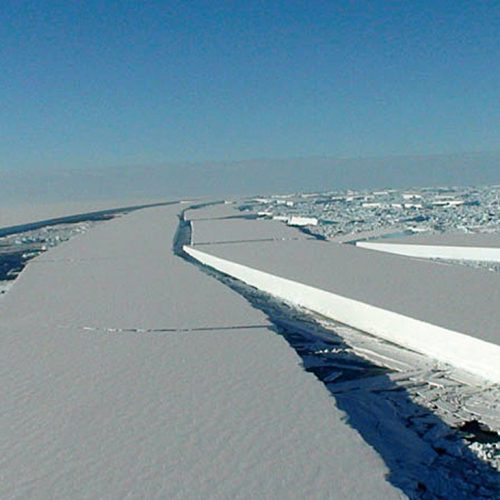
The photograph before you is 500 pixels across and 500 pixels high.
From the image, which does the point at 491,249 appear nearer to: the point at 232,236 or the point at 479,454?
the point at 232,236

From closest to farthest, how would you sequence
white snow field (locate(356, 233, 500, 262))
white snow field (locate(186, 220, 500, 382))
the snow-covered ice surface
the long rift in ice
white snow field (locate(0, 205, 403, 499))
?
white snow field (locate(0, 205, 403, 499)) < the long rift in ice < white snow field (locate(186, 220, 500, 382)) < white snow field (locate(356, 233, 500, 262)) < the snow-covered ice surface

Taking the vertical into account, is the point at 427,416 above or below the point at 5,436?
below

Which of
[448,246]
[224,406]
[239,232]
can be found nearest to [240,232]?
[239,232]

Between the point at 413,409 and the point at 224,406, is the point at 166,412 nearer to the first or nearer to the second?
the point at 224,406

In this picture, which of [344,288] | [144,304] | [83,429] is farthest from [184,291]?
[83,429]

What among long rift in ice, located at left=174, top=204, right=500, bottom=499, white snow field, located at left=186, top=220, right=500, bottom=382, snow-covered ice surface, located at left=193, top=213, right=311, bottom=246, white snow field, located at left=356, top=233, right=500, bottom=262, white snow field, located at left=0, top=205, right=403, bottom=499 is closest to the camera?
white snow field, located at left=0, top=205, right=403, bottom=499

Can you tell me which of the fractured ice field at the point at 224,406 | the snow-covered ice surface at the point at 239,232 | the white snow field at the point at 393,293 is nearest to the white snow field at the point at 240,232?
the snow-covered ice surface at the point at 239,232

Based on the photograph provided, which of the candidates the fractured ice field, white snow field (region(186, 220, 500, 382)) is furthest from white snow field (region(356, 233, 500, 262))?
the fractured ice field

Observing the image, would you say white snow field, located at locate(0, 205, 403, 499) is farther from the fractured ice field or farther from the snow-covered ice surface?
the snow-covered ice surface
